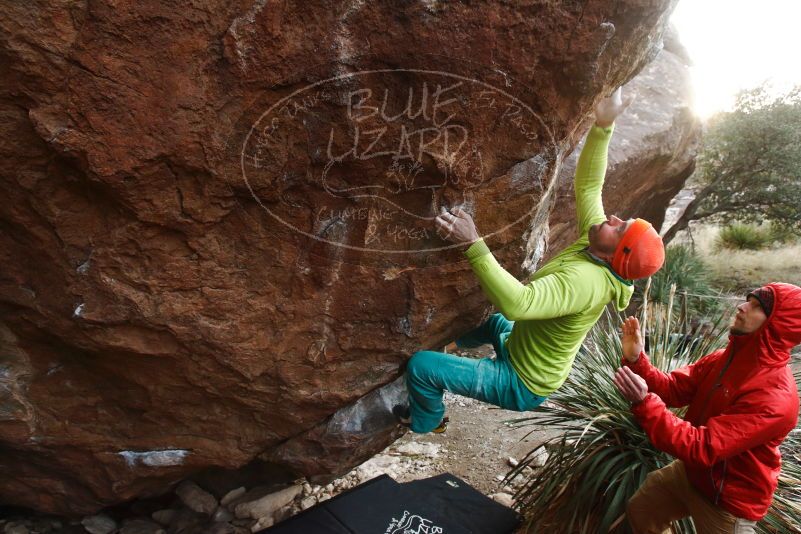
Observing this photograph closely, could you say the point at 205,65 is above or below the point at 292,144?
above

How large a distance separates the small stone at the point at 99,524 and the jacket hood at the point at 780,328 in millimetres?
4421

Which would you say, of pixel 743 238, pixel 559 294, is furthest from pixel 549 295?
pixel 743 238

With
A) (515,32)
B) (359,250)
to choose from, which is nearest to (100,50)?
(359,250)

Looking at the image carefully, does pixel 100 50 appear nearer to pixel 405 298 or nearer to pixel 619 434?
pixel 405 298

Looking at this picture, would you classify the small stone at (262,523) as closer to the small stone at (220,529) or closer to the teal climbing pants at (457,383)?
the small stone at (220,529)

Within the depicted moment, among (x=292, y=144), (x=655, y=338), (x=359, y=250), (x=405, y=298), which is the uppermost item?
(x=292, y=144)

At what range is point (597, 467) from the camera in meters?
3.95

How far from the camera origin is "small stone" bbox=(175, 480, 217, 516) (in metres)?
4.37

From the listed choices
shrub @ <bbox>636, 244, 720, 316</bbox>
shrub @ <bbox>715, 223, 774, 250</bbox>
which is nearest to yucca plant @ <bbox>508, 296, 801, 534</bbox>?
shrub @ <bbox>636, 244, 720, 316</bbox>

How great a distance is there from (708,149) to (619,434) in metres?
8.61

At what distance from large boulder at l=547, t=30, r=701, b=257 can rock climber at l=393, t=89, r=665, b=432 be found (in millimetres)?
2292

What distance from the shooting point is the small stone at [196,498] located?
4.37m

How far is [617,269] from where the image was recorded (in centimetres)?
301

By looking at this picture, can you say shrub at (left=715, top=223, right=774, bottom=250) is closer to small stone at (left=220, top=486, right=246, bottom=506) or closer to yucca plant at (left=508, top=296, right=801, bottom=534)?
yucca plant at (left=508, top=296, right=801, bottom=534)
